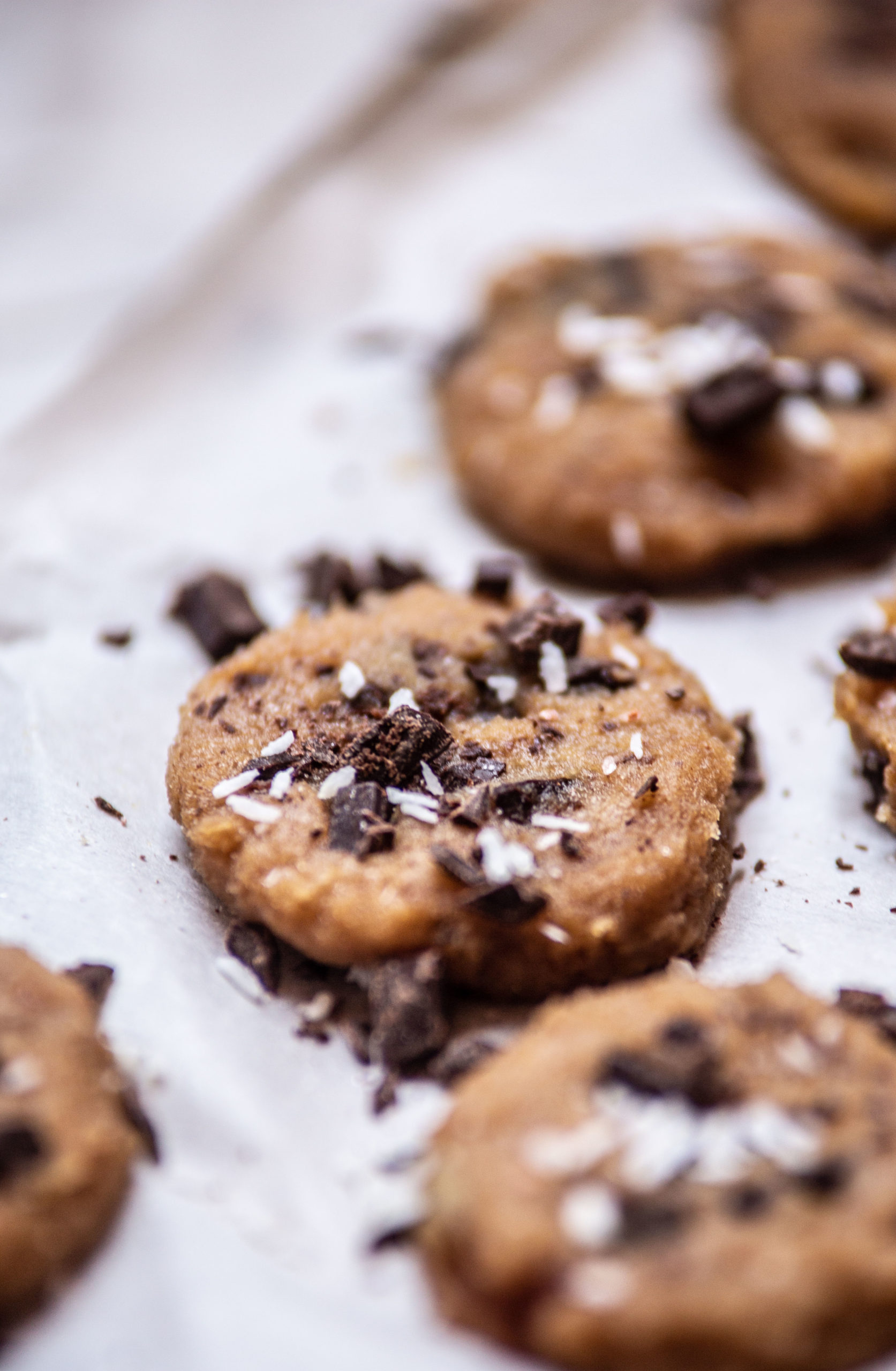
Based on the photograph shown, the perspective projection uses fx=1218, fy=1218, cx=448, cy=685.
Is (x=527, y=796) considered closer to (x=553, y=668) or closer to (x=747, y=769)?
(x=553, y=668)

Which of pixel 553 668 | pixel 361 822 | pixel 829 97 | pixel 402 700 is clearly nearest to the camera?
pixel 361 822

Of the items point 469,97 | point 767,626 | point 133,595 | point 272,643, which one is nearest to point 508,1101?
point 272,643

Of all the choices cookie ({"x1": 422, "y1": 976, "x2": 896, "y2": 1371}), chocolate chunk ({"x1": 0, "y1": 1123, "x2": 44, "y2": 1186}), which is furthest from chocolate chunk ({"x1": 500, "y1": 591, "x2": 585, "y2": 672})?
chocolate chunk ({"x1": 0, "y1": 1123, "x2": 44, "y2": 1186})

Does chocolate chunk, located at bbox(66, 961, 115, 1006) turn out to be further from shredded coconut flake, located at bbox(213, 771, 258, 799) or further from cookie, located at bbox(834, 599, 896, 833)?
cookie, located at bbox(834, 599, 896, 833)

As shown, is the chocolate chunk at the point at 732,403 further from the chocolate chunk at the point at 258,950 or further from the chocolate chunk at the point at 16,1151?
the chocolate chunk at the point at 16,1151

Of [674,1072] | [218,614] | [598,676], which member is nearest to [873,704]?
[598,676]
